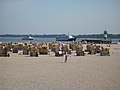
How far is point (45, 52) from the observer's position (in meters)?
31.0

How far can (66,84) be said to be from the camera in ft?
38.3

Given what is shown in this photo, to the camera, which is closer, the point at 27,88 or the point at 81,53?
the point at 27,88

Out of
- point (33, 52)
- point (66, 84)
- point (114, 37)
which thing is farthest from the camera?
point (114, 37)

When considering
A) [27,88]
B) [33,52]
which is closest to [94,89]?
[27,88]

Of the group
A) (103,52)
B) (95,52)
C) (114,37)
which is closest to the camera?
(103,52)

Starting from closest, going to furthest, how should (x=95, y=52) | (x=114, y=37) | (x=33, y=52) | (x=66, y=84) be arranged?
(x=66, y=84), (x=33, y=52), (x=95, y=52), (x=114, y=37)

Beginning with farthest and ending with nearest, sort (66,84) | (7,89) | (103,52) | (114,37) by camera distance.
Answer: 1. (114,37)
2. (103,52)
3. (66,84)
4. (7,89)

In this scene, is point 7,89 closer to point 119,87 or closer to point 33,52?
point 119,87

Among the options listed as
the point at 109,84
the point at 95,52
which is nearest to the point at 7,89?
the point at 109,84

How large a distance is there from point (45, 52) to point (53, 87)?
65.7 feet

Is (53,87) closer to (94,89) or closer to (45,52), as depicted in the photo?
(94,89)

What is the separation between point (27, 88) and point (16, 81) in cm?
174

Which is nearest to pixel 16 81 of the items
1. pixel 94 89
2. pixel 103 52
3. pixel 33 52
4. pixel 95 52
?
pixel 94 89

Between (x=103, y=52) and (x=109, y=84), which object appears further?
(x=103, y=52)
